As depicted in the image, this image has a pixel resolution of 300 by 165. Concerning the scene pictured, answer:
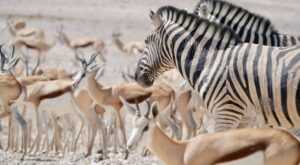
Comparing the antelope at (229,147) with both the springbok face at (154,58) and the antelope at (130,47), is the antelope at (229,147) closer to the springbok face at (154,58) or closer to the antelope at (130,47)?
the springbok face at (154,58)

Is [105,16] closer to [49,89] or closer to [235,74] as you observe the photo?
[49,89]

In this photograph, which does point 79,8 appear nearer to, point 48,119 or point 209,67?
point 48,119

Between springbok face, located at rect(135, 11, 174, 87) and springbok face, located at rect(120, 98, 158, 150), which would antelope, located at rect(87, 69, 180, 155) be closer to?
springbok face, located at rect(135, 11, 174, 87)

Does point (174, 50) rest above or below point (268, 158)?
above

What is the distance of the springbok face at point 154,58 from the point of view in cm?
819

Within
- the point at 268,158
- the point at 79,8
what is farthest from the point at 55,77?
the point at 79,8

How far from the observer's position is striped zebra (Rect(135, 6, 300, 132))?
7277mm

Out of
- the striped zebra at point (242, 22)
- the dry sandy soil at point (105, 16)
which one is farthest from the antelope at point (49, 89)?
the dry sandy soil at point (105, 16)

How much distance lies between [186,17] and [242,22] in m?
1.39

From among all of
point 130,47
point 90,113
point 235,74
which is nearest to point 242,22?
point 235,74

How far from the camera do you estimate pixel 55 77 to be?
12250mm

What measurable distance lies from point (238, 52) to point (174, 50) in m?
0.72

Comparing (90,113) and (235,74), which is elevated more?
(235,74)

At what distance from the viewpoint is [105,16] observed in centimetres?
2364
